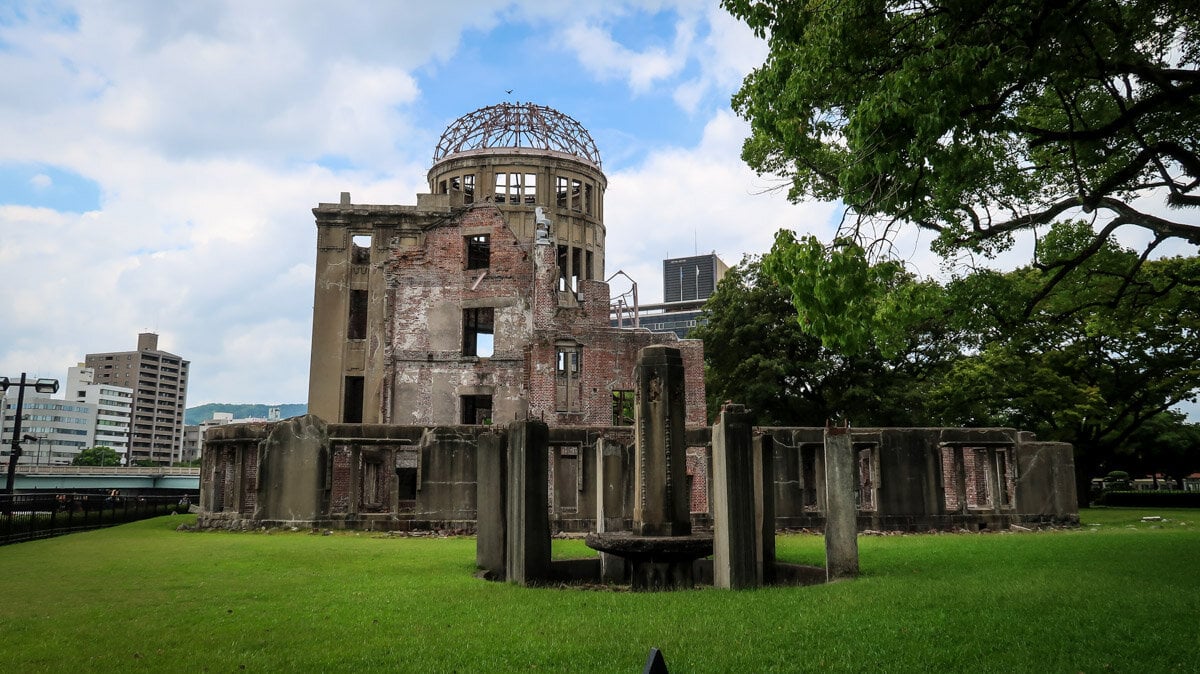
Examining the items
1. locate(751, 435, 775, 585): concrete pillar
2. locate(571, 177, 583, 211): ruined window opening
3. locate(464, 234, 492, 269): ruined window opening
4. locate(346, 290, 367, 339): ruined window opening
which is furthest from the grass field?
locate(571, 177, 583, 211): ruined window opening

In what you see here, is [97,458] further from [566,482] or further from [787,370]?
[566,482]

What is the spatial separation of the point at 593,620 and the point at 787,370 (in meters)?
27.5

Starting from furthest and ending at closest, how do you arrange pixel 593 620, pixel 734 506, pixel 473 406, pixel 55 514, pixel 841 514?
1. pixel 473 406
2. pixel 55 514
3. pixel 841 514
4. pixel 734 506
5. pixel 593 620

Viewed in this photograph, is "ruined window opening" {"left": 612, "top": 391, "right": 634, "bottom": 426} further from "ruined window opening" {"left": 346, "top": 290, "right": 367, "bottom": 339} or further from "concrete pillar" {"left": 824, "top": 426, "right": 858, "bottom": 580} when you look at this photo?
"concrete pillar" {"left": 824, "top": 426, "right": 858, "bottom": 580}

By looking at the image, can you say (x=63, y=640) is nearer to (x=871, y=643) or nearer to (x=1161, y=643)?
(x=871, y=643)

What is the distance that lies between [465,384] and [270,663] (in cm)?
2602

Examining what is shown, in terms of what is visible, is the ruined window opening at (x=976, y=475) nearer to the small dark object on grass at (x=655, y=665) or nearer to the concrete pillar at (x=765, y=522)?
the concrete pillar at (x=765, y=522)

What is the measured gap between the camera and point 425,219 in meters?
37.0

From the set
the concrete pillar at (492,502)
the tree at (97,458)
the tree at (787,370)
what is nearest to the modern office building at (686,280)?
the tree at (97,458)

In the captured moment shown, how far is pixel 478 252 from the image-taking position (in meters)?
35.3

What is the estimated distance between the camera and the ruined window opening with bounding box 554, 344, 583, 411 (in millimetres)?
31328

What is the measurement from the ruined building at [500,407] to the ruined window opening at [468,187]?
0.66 ft

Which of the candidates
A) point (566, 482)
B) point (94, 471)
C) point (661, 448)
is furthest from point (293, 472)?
point (94, 471)

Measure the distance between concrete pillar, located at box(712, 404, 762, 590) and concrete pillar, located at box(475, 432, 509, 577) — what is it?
3395mm
